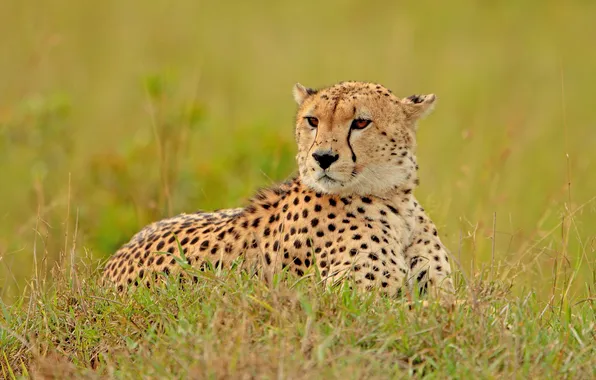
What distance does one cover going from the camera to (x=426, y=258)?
475 centimetres

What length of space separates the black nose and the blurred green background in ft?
4.57

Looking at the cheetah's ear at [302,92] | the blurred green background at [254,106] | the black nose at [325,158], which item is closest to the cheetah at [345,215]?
the black nose at [325,158]

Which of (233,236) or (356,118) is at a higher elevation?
(356,118)

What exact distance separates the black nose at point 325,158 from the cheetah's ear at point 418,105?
0.56 meters

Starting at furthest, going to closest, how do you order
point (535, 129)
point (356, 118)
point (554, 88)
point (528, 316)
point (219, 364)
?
point (554, 88) < point (535, 129) < point (356, 118) < point (528, 316) < point (219, 364)

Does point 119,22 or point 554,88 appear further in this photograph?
point 119,22

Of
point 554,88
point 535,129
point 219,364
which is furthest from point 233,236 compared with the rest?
point 554,88

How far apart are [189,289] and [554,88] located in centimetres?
740

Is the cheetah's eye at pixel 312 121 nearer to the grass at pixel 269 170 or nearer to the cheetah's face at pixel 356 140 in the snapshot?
the cheetah's face at pixel 356 140

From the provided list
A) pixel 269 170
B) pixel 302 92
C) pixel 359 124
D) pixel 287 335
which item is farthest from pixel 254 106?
pixel 287 335

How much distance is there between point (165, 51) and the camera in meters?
11.9

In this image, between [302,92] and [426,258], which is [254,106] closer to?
[302,92]

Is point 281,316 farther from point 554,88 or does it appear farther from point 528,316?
point 554,88

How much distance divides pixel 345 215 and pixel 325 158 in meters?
0.28
